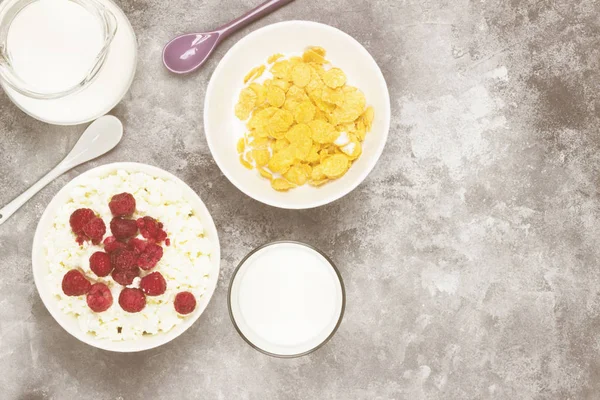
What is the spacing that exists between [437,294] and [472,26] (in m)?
0.54

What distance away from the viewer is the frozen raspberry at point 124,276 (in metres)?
1.01

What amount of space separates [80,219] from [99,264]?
90 millimetres

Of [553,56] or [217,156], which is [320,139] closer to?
[217,156]

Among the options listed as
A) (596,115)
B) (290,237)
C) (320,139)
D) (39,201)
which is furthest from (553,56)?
(39,201)

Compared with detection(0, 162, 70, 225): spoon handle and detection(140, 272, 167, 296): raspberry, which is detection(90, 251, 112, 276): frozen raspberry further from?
detection(0, 162, 70, 225): spoon handle

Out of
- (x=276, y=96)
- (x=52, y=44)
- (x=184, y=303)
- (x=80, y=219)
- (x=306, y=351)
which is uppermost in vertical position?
(x=52, y=44)

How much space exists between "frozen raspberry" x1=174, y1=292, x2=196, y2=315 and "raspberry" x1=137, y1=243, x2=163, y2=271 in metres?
0.07

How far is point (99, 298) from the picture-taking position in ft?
3.33

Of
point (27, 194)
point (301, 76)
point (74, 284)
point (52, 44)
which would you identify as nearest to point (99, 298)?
point (74, 284)

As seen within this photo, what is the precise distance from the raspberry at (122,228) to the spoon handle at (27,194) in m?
0.21

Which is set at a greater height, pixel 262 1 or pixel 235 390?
pixel 262 1

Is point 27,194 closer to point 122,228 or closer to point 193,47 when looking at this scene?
point 122,228

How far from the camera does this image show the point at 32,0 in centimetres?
91

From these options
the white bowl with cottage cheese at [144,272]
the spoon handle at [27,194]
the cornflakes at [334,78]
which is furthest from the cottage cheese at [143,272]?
the cornflakes at [334,78]
